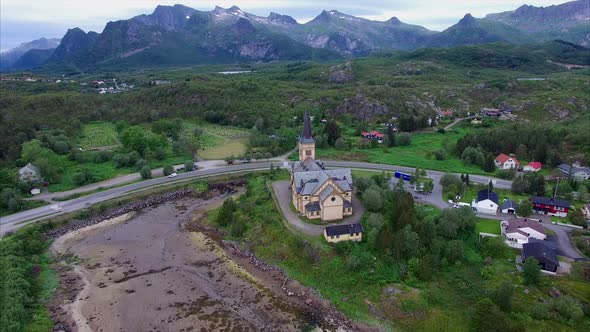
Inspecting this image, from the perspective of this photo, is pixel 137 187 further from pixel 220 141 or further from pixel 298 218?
pixel 220 141

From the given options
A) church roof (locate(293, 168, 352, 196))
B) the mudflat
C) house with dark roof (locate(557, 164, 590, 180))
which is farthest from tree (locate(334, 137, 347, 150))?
the mudflat

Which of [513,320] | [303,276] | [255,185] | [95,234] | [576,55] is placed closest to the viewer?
[513,320]

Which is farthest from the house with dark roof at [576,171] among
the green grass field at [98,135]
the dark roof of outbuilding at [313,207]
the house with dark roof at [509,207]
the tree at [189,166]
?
the green grass field at [98,135]

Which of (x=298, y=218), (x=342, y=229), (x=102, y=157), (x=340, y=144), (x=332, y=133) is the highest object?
(x=332, y=133)

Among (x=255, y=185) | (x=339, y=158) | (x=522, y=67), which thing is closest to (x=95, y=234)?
(x=255, y=185)

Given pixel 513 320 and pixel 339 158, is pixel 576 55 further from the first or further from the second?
pixel 513 320

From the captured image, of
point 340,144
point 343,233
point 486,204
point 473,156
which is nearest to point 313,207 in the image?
point 343,233
